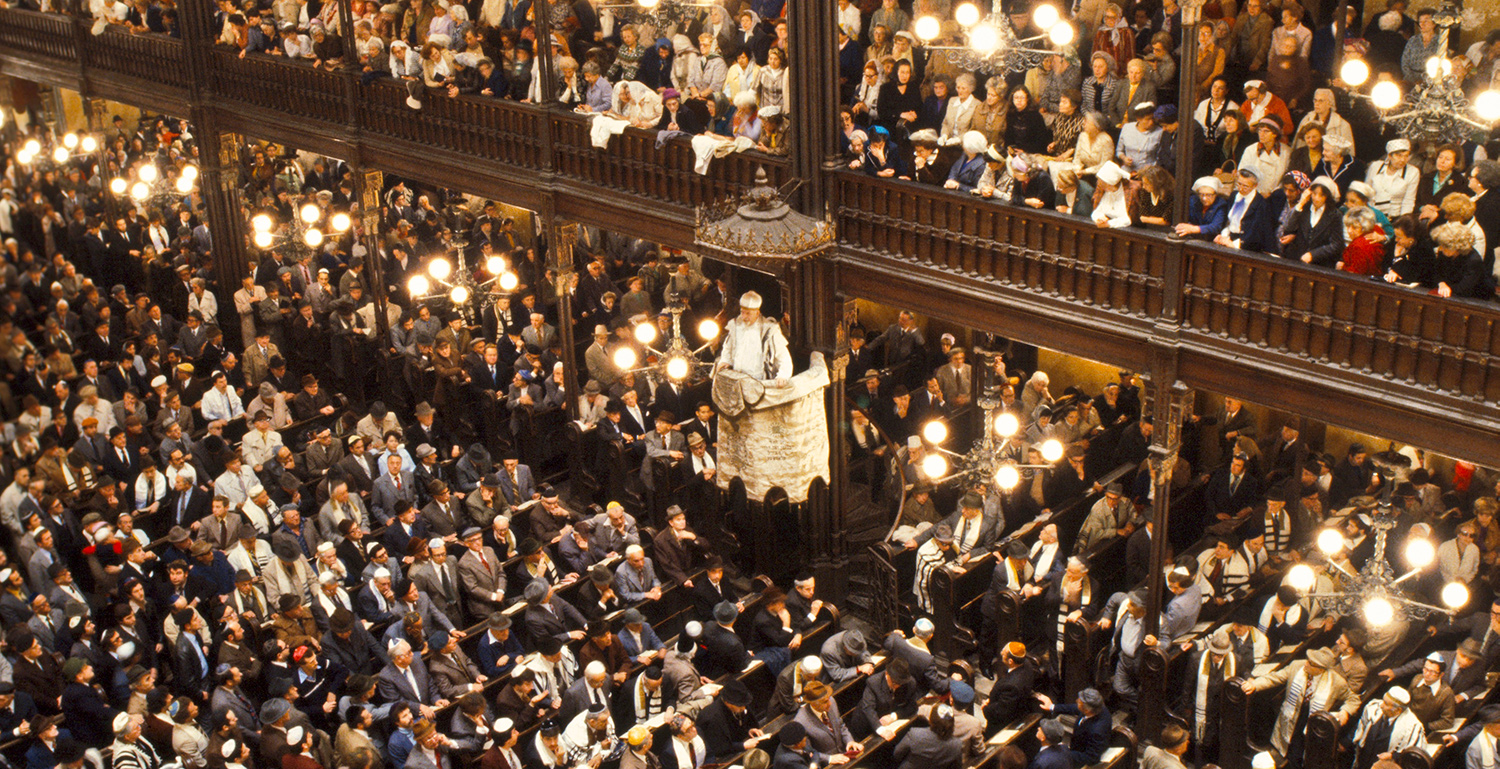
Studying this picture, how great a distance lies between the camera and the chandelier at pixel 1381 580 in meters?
12.0

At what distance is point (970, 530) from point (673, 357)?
3.91 metres

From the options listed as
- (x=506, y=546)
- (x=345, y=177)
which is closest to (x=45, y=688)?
(x=506, y=546)

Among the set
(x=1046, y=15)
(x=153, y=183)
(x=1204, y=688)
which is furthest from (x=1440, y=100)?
(x=153, y=183)

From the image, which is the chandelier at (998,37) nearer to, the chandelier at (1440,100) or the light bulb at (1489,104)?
the chandelier at (1440,100)

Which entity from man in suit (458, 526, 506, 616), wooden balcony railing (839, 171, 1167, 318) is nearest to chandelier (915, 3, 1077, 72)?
wooden balcony railing (839, 171, 1167, 318)

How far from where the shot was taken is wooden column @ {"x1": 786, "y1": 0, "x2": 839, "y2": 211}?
15039 mm

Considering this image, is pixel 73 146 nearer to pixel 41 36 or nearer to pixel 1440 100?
pixel 41 36

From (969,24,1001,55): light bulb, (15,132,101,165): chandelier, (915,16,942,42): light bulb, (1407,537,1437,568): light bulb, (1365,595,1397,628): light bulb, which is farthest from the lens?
(15,132,101,165): chandelier

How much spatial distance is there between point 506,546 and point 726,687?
4.03 meters

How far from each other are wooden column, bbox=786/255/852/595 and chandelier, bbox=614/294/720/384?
1.11 metres

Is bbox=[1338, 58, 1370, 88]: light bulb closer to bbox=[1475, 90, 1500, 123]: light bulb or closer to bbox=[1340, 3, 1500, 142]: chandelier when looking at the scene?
bbox=[1340, 3, 1500, 142]: chandelier

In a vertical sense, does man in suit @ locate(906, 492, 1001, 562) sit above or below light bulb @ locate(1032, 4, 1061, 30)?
below

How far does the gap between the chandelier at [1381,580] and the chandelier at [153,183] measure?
1978 centimetres

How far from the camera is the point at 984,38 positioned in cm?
1397
